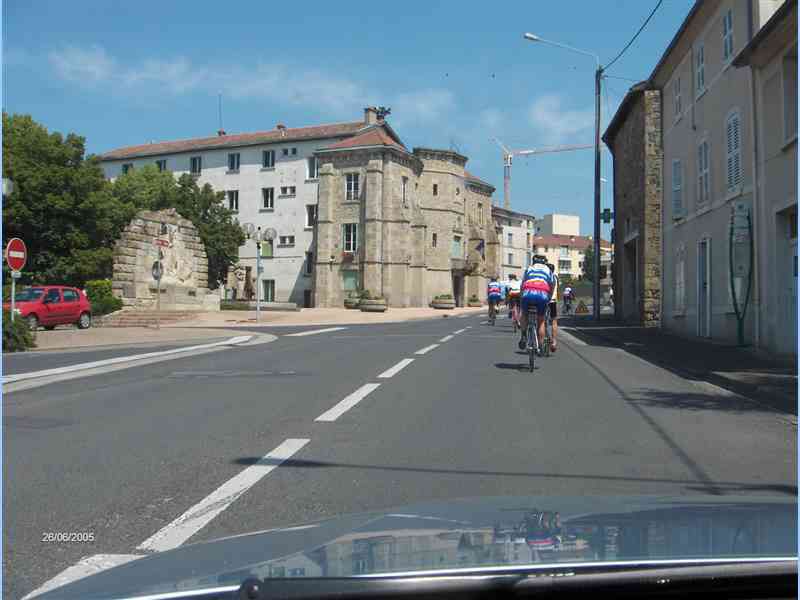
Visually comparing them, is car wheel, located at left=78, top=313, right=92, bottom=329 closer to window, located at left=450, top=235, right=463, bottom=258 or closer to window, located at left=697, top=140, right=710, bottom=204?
window, located at left=697, top=140, right=710, bottom=204

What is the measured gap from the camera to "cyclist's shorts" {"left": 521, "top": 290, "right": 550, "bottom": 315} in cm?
1286

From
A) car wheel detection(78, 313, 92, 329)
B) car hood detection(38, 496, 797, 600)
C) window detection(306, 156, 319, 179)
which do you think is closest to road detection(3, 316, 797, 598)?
car hood detection(38, 496, 797, 600)

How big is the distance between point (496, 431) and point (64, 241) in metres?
42.4

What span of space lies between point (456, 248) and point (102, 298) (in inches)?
1316

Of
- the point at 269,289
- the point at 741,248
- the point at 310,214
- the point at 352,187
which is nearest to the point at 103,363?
the point at 741,248

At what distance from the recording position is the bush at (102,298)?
34.2m

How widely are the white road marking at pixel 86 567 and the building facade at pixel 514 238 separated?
283 ft

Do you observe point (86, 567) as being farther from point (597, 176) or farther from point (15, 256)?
point (597, 176)

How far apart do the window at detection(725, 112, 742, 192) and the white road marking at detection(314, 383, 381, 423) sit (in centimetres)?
1166

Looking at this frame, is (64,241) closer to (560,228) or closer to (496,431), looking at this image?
(496,431)

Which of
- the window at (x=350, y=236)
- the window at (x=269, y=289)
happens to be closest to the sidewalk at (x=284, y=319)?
the window at (x=350, y=236)

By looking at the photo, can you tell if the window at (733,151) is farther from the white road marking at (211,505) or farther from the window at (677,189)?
the white road marking at (211,505)

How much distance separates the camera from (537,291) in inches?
509

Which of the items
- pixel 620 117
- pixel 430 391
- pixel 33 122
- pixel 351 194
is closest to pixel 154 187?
pixel 33 122
